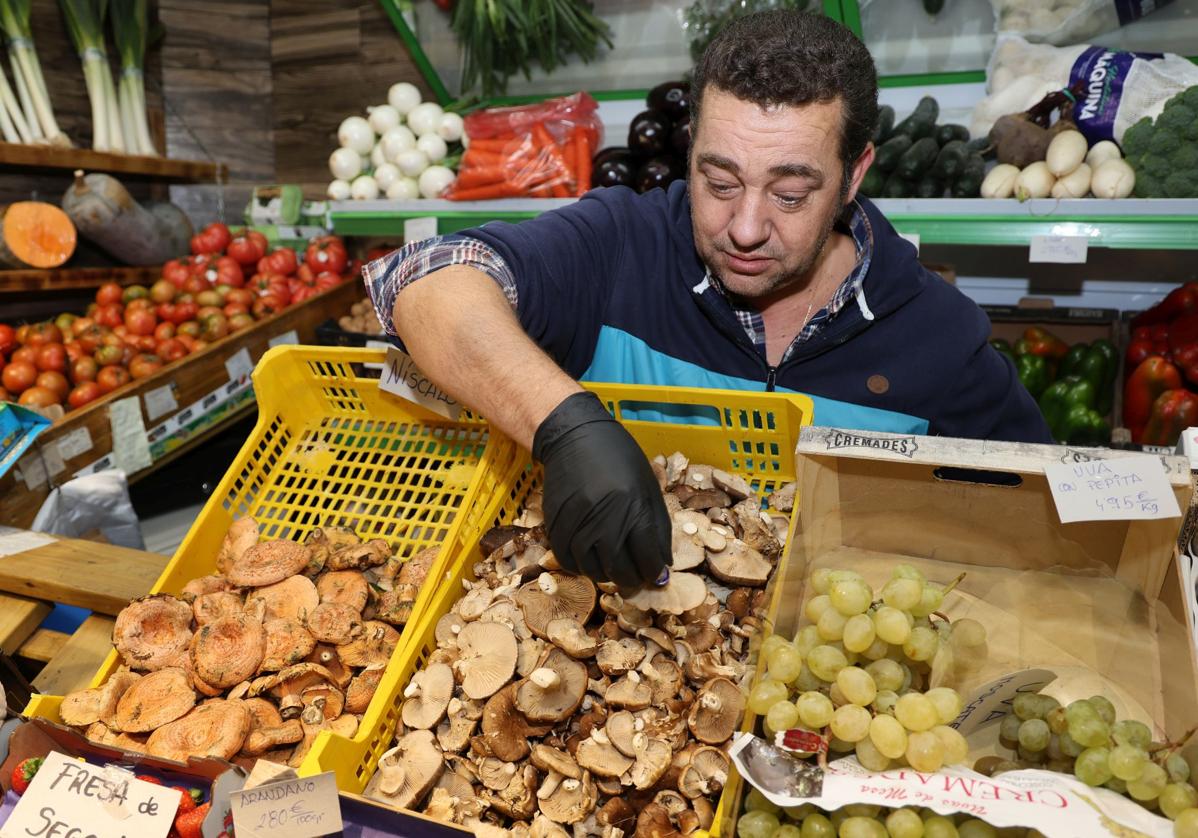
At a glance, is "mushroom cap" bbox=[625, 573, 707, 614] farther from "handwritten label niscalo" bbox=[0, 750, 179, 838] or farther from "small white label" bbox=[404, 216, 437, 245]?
"small white label" bbox=[404, 216, 437, 245]

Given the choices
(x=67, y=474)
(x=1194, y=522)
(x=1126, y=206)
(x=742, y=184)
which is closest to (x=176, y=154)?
(x=67, y=474)

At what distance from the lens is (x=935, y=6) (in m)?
3.03

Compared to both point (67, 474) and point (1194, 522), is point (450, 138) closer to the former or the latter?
point (67, 474)

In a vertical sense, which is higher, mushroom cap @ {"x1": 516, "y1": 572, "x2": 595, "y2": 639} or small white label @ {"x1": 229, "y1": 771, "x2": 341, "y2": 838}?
small white label @ {"x1": 229, "y1": 771, "x2": 341, "y2": 838}

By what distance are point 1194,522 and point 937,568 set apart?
326mm

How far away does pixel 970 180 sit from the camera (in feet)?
8.80

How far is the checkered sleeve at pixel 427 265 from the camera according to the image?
1.50m

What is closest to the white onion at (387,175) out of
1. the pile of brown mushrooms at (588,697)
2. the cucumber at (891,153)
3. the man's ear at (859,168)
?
the cucumber at (891,153)

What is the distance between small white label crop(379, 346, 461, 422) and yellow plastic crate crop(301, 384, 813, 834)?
16 centimetres

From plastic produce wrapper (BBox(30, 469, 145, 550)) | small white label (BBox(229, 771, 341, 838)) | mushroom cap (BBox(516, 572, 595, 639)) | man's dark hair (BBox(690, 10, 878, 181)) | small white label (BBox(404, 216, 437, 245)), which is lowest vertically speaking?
plastic produce wrapper (BBox(30, 469, 145, 550))

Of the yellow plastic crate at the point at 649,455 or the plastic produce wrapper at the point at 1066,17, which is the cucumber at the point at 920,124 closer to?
the plastic produce wrapper at the point at 1066,17

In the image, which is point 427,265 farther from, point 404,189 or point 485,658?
point 404,189

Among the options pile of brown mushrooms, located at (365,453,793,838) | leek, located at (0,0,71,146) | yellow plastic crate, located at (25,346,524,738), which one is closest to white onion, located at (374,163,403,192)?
leek, located at (0,0,71,146)

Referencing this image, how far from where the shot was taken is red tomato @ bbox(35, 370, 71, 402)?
3051 mm
